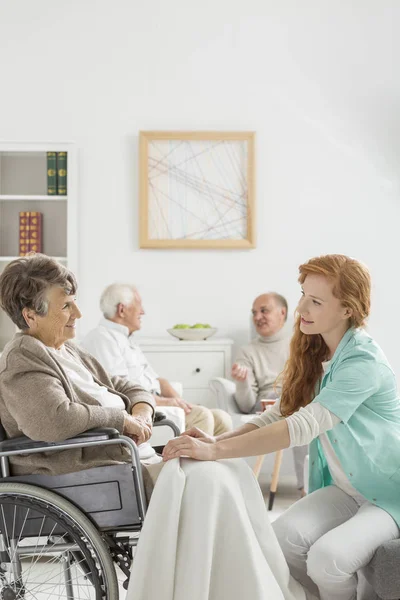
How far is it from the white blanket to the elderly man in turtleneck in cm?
256

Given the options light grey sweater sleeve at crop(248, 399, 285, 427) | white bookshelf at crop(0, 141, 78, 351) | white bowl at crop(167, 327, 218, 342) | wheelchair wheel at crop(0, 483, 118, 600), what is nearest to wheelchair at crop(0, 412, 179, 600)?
wheelchair wheel at crop(0, 483, 118, 600)

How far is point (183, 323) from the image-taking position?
5090 mm

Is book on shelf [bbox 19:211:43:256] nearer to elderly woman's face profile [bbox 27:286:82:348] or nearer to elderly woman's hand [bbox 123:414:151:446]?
elderly woman's face profile [bbox 27:286:82:348]

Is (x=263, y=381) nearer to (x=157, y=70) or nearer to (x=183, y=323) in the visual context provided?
(x=183, y=323)

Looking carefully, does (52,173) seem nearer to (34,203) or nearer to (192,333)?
(34,203)

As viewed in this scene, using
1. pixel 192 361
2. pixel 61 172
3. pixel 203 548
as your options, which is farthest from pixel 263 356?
pixel 203 548

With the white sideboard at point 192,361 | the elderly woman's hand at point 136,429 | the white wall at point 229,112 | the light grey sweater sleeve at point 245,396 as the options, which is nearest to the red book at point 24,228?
the white wall at point 229,112

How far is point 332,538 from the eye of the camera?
1860 mm

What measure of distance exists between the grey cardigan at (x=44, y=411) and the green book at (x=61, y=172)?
3028mm

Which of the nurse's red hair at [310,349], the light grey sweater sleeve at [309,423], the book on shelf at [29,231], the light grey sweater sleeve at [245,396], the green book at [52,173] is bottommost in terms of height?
the light grey sweater sleeve at [245,396]

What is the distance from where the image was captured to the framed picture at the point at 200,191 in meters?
5.03

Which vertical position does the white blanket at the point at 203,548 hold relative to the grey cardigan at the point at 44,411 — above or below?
below

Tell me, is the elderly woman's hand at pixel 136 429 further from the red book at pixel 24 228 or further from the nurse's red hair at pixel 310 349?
the red book at pixel 24 228

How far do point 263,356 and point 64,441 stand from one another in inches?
111
